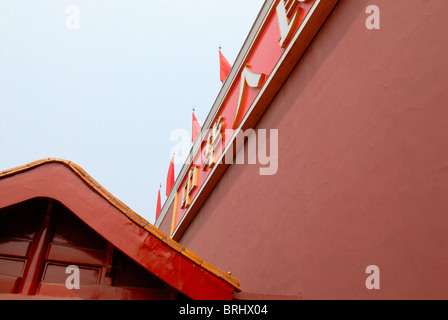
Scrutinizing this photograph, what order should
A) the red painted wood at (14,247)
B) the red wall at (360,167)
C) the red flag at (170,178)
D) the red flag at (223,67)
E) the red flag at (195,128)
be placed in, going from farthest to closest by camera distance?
1. the red flag at (170,178)
2. the red flag at (195,128)
3. the red flag at (223,67)
4. the red painted wood at (14,247)
5. the red wall at (360,167)

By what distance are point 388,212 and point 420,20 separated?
55.6 inches

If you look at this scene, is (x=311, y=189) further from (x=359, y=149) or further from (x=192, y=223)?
(x=192, y=223)

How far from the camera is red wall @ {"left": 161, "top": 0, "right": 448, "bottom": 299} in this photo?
2164mm

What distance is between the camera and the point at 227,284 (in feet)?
7.81

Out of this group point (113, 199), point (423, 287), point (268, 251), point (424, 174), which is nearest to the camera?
point (423, 287)

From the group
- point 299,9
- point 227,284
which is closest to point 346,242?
point 227,284

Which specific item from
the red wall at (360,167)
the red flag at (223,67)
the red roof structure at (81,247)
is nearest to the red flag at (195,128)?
the red flag at (223,67)

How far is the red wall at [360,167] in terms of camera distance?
216cm

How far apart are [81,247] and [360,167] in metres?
2.31

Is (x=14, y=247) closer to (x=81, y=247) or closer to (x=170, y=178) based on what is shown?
(x=81, y=247)

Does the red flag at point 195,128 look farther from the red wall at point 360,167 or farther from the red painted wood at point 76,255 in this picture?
the red painted wood at point 76,255

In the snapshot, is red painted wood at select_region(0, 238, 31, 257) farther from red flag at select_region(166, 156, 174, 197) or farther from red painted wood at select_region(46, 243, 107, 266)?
red flag at select_region(166, 156, 174, 197)

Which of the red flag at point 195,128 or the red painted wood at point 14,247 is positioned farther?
the red flag at point 195,128

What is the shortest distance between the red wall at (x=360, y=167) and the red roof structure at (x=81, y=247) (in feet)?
3.16
